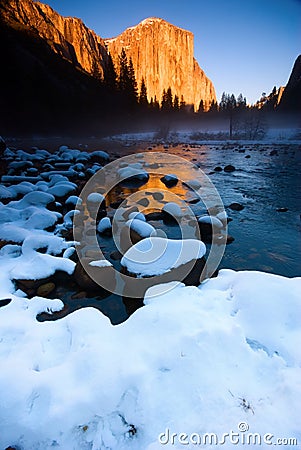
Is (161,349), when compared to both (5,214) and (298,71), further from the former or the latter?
(298,71)

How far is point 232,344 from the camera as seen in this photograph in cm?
169

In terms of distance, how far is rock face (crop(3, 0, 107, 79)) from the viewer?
57.6 meters

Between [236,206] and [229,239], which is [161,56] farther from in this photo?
[229,239]

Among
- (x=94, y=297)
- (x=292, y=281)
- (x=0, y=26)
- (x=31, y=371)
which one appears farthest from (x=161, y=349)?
(x=0, y=26)

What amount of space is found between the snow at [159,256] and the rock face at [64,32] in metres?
66.3

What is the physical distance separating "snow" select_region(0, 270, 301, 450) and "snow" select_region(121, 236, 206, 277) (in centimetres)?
64

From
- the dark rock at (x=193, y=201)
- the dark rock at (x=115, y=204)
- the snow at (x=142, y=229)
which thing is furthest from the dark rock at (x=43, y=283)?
the dark rock at (x=193, y=201)

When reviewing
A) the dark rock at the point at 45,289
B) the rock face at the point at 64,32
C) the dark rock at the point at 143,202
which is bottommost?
the dark rock at the point at 45,289

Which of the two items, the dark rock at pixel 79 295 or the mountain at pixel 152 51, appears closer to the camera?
the dark rock at pixel 79 295

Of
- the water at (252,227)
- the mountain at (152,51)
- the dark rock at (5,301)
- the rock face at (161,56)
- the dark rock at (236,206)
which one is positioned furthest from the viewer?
the rock face at (161,56)

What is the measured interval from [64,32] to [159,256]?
111 m

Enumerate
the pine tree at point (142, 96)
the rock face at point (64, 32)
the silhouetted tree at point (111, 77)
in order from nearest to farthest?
1. the silhouetted tree at point (111, 77)
2. the pine tree at point (142, 96)
3. the rock face at point (64, 32)

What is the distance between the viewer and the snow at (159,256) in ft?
Result: 9.36

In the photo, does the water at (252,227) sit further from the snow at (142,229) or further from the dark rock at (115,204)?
the snow at (142,229)
